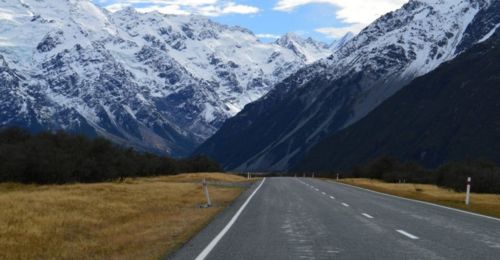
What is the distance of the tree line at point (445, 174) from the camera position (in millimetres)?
91250

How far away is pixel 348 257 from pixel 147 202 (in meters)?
21.7

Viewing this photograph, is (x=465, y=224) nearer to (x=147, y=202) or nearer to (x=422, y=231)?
(x=422, y=231)

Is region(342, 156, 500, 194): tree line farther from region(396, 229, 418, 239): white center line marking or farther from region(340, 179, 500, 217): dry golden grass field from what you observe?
region(396, 229, 418, 239): white center line marking

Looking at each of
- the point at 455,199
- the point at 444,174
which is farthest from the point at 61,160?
the point at 444,174

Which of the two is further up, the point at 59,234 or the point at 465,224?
the point at 465,224

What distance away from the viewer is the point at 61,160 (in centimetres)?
7119

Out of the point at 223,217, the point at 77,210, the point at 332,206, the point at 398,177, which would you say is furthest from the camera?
the point at 398,177

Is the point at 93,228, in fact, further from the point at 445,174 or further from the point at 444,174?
the point at 444,174

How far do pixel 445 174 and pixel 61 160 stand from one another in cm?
6201

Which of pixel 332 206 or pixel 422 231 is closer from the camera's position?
pixel 422 231

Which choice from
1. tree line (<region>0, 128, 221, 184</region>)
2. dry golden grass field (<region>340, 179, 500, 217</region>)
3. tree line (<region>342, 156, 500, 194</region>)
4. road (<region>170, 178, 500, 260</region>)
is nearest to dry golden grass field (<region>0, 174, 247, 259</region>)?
road (<region>170, 178, 500, 260</region>)

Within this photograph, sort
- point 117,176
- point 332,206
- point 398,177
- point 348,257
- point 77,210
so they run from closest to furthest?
point 348,257, point 77,210, point 332,206, point 117,176, point 398,177

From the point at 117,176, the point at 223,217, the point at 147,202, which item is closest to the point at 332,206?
the point at 223,217

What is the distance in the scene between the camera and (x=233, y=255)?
14094mm
